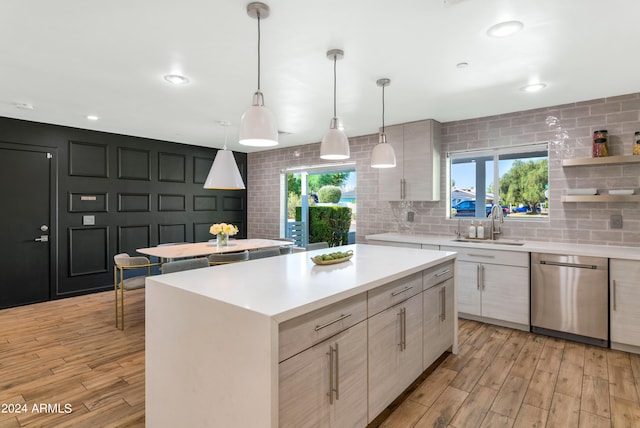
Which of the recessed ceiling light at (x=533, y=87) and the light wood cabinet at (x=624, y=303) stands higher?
the recessed ceiling light at (x=533, y=87)

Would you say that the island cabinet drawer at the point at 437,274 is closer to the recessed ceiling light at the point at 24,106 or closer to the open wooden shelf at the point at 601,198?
the open wooden shelf at the point at 601,198

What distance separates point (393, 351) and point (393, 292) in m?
0.36

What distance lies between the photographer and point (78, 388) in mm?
2484

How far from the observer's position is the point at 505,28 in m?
2.15

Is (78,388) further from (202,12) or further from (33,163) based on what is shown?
(33,163)

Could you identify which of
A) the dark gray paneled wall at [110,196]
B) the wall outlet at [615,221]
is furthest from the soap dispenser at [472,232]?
the dark gray paneled wall at [110,196]

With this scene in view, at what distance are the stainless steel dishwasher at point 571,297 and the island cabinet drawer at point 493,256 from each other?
0.34 feet

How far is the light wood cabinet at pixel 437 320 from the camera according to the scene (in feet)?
8.31

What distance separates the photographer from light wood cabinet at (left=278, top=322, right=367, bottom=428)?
142 cm

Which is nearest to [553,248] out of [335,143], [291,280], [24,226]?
[335,143]

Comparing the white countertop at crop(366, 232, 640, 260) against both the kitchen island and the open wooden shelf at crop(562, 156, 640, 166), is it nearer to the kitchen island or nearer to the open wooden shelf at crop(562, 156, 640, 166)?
the open wooden shelf at crop(562, 156, 640, 166)

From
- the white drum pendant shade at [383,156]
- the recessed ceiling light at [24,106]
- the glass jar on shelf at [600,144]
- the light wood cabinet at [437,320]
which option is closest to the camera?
the light wood cabinet at [437,320]

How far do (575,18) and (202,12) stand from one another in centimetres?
221

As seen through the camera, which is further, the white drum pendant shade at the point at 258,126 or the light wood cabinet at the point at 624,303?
the light wood cabinet at the point at 624,303
